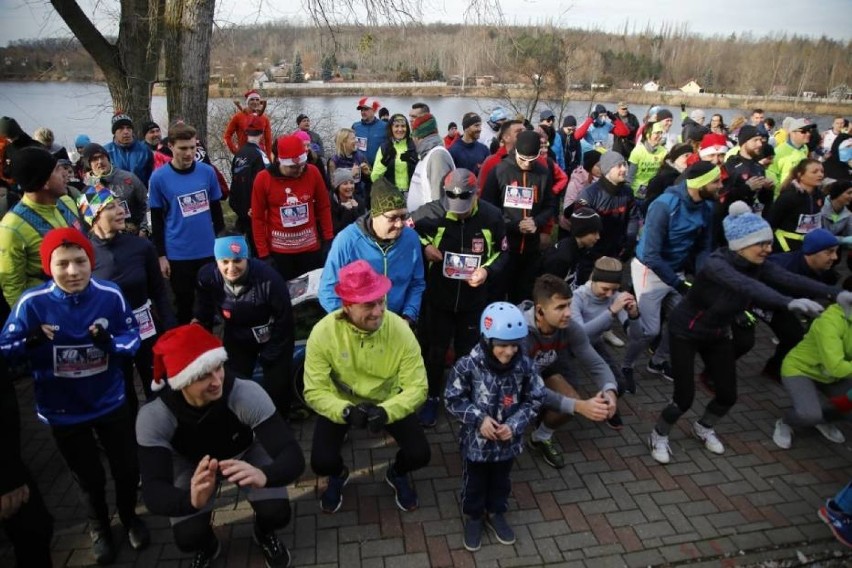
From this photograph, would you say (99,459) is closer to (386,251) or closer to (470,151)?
(386,251)

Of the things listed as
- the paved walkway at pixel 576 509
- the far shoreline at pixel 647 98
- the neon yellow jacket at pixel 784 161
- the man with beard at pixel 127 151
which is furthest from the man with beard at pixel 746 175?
the far shoreline at pixel 647 98

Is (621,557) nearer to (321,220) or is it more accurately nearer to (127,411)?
(127,411)

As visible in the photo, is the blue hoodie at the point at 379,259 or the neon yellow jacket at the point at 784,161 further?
the neon yellow jacket at the point at 784,161

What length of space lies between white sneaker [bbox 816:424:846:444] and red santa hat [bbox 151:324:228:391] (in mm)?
4940

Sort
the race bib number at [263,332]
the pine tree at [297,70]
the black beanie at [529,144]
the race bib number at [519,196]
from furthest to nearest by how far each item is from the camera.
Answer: the pine tree at [297,70] → the race bib number at [519,196] → the black beanie at [529,144] → the race bib number at [263,332]

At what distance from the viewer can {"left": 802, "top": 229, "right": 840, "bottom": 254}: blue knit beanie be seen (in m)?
4.50

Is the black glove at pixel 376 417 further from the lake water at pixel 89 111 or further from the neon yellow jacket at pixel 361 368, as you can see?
the lake water at pixel 89 111

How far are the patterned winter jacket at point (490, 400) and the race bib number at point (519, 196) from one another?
2.38 m

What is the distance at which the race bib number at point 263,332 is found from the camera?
3.91 meters

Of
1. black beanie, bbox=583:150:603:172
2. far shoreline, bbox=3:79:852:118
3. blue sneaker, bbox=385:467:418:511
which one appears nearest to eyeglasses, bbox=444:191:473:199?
blue sneaker, bbox=385:467:418:511

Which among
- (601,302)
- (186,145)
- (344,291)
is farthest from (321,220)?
(601,302)

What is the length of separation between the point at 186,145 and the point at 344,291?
2.78m

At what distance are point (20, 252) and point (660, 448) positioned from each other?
191 inches

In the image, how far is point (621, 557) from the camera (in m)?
3.23
